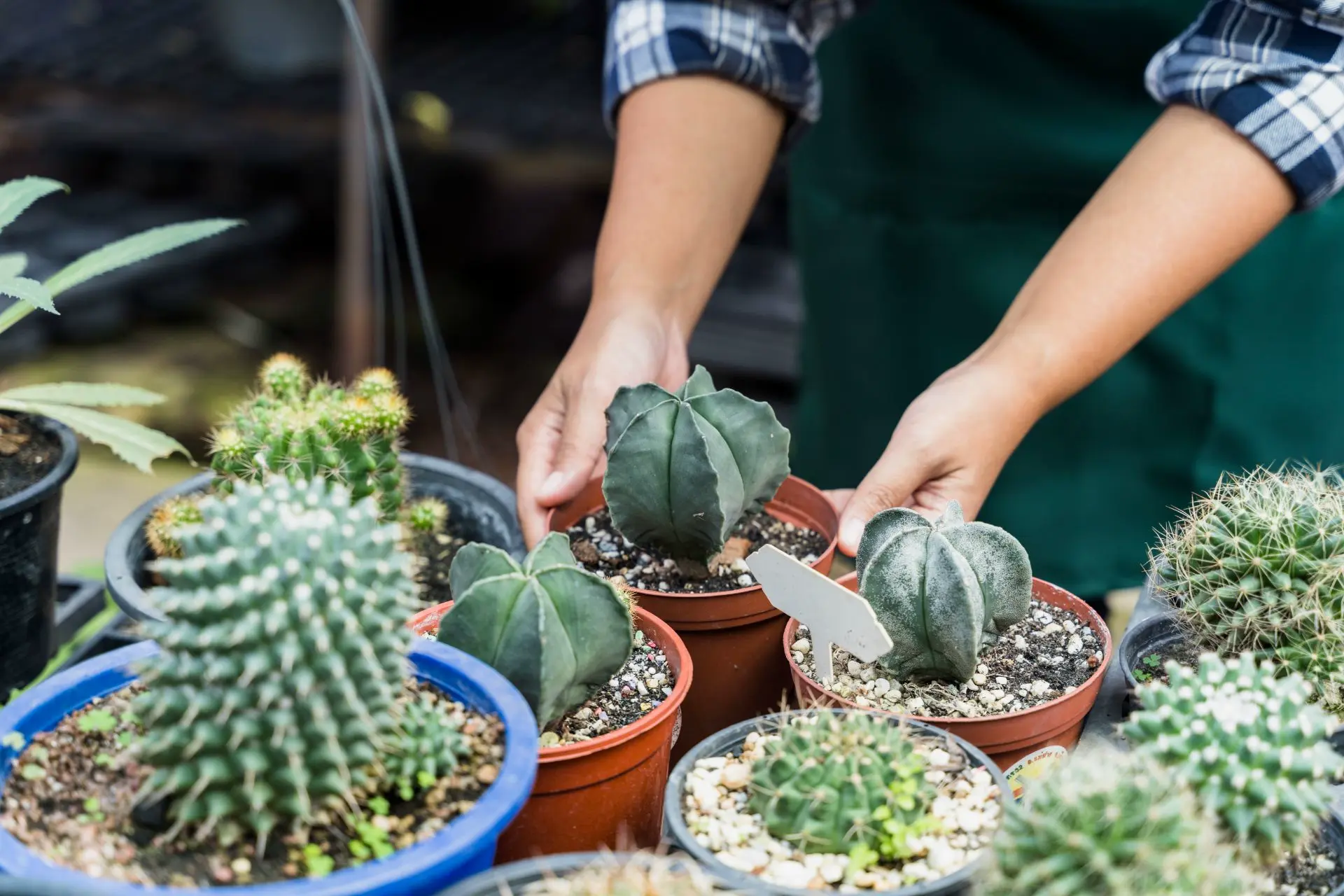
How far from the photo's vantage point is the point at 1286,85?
5.18 feet

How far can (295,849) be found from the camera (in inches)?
36.8

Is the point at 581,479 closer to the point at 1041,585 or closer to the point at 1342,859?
the point at 1041,585

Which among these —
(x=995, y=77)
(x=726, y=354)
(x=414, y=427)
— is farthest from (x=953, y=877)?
(x=414, y=427)

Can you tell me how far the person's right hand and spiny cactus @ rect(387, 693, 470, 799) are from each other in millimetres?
575

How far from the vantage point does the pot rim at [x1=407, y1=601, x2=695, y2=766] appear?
1.10 meters

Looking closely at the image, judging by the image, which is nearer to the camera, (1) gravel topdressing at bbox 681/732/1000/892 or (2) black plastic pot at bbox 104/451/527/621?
(1) gravel topdressing at bbox 681/732/1000/892

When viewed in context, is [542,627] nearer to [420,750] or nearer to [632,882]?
[420,750]

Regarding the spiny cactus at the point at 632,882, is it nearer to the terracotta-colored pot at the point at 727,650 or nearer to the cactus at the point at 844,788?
the cactus at the point at 844,788

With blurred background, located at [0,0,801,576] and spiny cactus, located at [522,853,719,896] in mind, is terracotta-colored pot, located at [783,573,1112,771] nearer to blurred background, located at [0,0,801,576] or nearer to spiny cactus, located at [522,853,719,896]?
spiny cactus, located at [522,853,719,896]

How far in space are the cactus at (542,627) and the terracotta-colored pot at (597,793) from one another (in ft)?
0.17

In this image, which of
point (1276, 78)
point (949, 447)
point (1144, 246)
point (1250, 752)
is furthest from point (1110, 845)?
point (1276, 78)

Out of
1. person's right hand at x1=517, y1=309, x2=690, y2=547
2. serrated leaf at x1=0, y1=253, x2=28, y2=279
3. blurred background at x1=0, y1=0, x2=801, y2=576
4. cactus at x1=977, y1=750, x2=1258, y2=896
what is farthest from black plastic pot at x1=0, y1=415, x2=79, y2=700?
blurred background at x1=0, y1=0, x2=801, y2=576

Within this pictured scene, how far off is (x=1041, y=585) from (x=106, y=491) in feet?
11.0

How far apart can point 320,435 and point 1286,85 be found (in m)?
1.28
